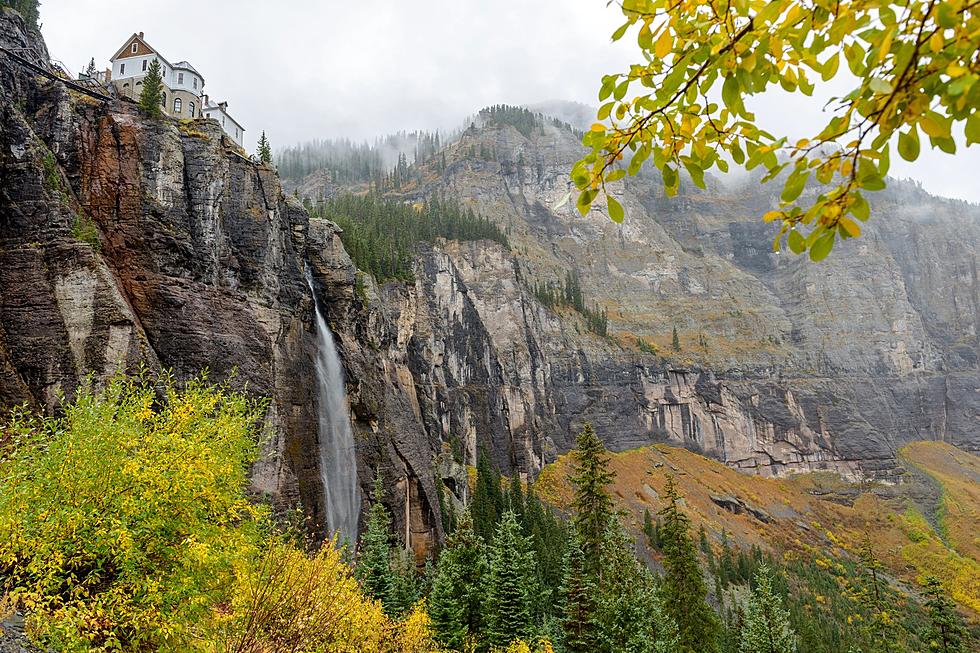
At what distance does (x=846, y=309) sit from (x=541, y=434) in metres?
137

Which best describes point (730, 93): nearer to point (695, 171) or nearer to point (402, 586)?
point (695, 171)

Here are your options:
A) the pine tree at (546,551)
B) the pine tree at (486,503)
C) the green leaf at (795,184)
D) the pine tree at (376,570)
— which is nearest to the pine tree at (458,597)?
the pine tree at (376,570)

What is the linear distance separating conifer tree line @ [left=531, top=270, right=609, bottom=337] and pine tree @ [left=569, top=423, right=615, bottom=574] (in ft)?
332

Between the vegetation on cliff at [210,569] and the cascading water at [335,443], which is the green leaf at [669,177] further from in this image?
the cascading water at [335,443]

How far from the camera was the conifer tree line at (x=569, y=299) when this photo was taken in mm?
133900

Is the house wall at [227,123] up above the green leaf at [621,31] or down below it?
above

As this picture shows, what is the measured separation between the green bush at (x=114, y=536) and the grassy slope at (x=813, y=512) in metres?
88.5

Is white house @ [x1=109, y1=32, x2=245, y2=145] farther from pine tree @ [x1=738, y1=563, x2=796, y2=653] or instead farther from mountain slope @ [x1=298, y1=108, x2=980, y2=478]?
mountain slope @ [x1=298, y1=108, x2=980, y2=478]

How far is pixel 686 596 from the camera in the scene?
97.5 ft

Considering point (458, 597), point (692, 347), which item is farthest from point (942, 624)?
point (692, 347)

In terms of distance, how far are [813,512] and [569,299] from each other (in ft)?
253

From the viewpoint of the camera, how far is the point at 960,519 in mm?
131625

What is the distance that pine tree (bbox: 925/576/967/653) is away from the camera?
111 ft

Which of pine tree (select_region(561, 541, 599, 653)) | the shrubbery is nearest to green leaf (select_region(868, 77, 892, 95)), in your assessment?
the shrubbery
